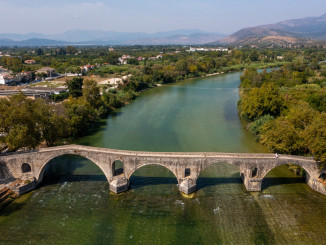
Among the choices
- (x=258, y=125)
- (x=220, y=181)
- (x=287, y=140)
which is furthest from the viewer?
(x=258, y=125)

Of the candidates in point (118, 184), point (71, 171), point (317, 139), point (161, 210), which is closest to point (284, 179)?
point (317, 139)

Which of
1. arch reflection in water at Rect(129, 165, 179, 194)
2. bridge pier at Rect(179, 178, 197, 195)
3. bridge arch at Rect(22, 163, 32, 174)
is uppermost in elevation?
bridge arch at Rect(22, 163, 32, 174)

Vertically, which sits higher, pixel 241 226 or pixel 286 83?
pixel 286 83

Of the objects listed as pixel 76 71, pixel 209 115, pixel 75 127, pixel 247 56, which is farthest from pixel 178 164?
pixel 247 56

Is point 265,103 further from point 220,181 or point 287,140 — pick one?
point 220,181

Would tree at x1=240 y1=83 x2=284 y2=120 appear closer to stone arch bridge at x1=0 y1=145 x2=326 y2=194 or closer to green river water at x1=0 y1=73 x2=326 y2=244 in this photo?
green river water at x1=0 y1=73 x2=326 y2=244

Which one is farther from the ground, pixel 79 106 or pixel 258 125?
pixel 79 106

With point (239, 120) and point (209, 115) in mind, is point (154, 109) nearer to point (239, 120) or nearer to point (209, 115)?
point (209, 115)

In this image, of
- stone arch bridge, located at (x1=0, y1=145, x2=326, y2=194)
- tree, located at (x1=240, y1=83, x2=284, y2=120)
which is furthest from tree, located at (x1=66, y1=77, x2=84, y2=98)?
tree, located at (x1=240, y1=83, x2=284, y2=120)
